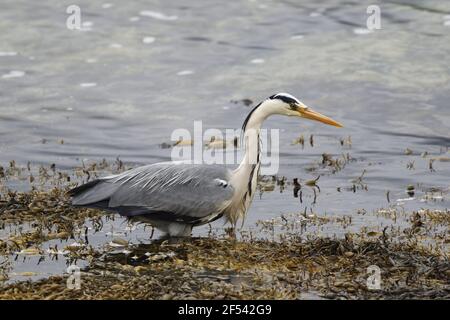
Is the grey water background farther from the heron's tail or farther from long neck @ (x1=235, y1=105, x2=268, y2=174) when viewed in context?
the heron's tail

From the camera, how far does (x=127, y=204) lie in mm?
10422

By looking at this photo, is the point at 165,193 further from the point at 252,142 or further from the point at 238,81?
the point at 238,81

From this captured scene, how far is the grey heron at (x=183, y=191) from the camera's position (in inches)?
410

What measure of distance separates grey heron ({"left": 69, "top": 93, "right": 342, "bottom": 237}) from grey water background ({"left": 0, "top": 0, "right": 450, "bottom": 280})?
4.16 feet

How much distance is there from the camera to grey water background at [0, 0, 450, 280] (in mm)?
15109

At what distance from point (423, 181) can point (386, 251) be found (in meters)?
4.35

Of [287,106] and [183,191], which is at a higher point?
[287,106]

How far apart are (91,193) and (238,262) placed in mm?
2172

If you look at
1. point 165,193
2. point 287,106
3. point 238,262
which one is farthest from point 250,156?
point 238,262

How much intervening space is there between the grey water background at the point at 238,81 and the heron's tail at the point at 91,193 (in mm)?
2275

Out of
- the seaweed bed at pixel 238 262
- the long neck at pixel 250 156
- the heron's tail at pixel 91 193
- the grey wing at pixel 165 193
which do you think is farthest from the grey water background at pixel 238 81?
the heron's tail at pixel 91 193

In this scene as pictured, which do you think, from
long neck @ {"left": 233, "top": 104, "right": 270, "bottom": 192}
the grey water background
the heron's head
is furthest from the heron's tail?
the grey water background

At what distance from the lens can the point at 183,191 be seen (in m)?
10.6
